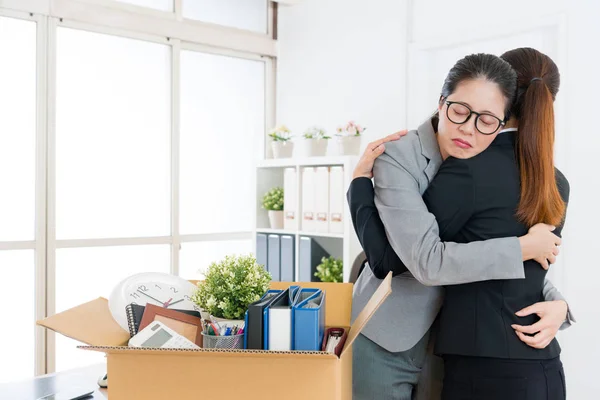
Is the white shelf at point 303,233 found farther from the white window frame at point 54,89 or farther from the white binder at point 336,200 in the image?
the white window frame at point 54,89

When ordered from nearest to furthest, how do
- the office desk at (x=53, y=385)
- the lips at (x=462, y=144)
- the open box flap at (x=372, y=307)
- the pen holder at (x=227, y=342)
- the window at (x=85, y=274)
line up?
1. the open box flap at (x=372, y=307)
2. the pen holder at (x=227, y=342)
3. the lips at (x=462, y=144)
4. the office desk at (x=53, y=385)
5. the window at (x=85, y=274)

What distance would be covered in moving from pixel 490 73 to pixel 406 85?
2.61m

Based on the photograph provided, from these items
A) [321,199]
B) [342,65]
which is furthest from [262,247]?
[342,65]

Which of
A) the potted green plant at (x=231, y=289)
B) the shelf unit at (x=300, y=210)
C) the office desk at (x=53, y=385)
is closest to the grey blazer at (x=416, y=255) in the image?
the potted green plant at (x=231, y=289)

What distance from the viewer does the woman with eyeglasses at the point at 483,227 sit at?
1326 millimetres

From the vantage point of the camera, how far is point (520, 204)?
1.38 meters

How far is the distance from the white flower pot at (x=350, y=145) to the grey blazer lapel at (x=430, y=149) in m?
2.42

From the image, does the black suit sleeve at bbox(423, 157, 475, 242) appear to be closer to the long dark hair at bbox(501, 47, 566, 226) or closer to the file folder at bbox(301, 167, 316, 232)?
the long dark hair at bbox(501, 47, 566, 226)

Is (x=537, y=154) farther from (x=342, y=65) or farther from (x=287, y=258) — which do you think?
(x=342, y=65)

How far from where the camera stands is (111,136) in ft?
13.8

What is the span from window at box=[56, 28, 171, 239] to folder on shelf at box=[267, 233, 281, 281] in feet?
2.57

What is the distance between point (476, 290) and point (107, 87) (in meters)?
3.44

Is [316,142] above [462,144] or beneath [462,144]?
above

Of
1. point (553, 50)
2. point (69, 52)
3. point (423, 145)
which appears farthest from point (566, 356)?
point (69, 52)
